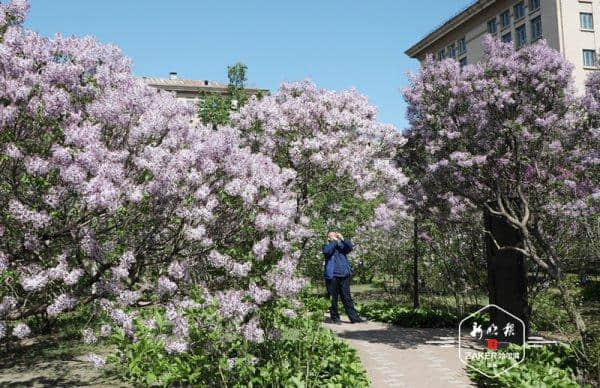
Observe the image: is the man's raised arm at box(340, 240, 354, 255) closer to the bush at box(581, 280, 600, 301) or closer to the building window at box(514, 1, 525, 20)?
the bush at box(581, 280, 600, 301)

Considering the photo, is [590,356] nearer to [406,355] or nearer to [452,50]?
[406,355]

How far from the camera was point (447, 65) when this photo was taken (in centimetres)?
986

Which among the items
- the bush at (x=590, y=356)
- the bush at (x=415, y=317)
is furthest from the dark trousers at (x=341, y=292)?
the bush at (x=590, y=356)

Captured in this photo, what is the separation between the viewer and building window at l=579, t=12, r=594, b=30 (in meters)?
45.7

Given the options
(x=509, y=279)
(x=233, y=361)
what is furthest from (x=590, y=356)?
(x=233, y=361)

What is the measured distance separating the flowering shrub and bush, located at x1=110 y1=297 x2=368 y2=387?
163mm

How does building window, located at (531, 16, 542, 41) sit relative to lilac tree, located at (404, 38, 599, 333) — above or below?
above

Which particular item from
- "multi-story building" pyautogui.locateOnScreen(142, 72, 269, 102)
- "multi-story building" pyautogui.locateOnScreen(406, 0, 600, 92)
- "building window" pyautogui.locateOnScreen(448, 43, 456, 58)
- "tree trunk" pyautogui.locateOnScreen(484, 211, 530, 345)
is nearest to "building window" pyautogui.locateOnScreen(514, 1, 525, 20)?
"multi-story building" pyautogui.locateOnScreen(406, 0, 600, 92)

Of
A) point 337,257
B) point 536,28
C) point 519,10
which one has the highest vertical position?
point 519,10

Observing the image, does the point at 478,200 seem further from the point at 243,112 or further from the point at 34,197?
the point at 34,197

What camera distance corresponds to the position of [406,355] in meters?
9.52

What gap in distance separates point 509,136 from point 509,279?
8.38ft

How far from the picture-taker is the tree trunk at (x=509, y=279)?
9680 mm

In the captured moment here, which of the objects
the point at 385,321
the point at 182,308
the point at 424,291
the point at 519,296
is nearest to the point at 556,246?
the point at 519,296
